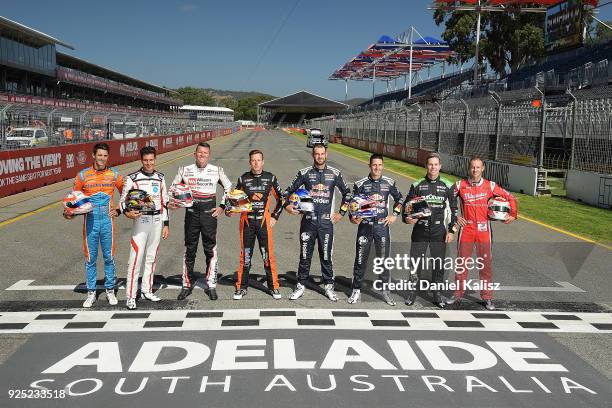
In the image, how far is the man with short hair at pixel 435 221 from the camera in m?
6.59

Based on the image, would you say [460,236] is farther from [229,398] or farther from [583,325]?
[229,398]

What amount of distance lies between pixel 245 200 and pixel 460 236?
2.75 m

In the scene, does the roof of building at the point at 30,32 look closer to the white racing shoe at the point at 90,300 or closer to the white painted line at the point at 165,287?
the white painted line at the point at 165,287

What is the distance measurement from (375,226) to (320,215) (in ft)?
2.33

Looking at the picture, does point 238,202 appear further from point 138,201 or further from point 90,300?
point 90,300

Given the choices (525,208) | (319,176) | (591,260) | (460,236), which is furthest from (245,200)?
(525,208)

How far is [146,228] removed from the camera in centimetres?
654

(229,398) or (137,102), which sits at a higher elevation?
(137,102)

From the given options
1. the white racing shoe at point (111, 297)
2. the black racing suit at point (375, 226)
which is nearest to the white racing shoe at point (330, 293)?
the black racing suit at point (375, 226)

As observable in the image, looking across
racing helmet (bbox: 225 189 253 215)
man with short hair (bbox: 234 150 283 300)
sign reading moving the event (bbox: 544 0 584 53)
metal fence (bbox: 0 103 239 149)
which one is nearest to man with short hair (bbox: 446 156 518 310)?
man with short hair (bbox: 234 150 283 300)

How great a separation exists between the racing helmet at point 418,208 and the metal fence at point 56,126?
46.8ft

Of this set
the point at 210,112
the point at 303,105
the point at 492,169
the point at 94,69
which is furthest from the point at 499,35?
the point at 210,112

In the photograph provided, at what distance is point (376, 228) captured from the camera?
22.0 feet

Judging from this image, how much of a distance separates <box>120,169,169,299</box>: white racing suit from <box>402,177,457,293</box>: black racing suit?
10.0 ft
